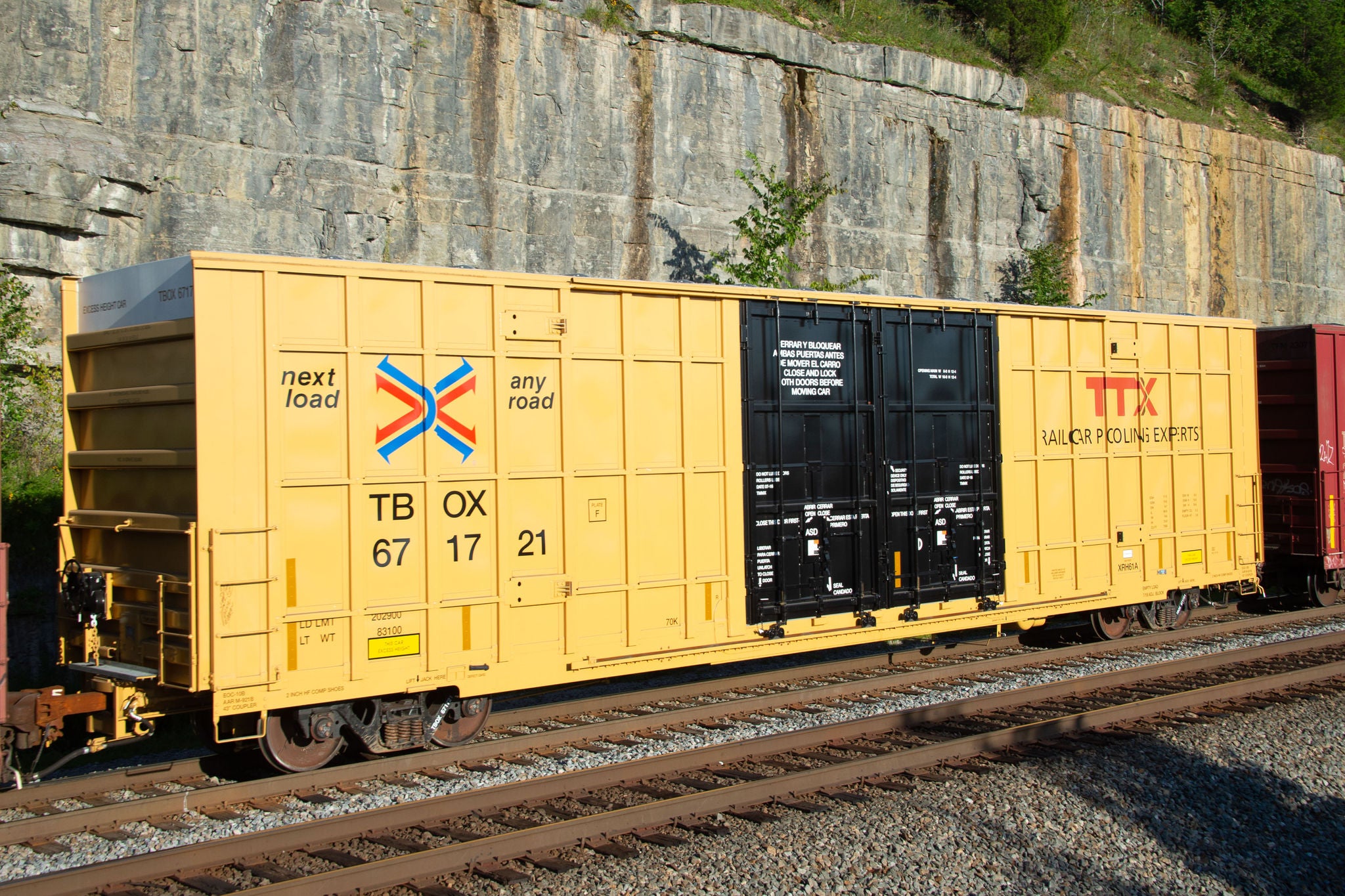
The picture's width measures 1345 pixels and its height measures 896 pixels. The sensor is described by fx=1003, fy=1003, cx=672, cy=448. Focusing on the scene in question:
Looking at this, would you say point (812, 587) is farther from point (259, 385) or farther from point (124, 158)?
point (124, 158)

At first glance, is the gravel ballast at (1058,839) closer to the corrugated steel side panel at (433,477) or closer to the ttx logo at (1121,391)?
the corrugated steel side panel at (433,477)

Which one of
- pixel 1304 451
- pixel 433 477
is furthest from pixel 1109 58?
pixel 433 477

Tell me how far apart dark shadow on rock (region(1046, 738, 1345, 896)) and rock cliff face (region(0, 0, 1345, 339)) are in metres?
12.7

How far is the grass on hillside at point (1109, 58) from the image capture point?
24938 mm

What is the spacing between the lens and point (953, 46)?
87.4ft

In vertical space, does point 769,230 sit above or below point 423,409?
above

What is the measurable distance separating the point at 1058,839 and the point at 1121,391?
7277 millimetres

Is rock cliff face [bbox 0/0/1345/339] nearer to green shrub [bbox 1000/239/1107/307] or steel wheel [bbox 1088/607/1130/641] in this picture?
green shrub [bbox 1000/239/1107/307]

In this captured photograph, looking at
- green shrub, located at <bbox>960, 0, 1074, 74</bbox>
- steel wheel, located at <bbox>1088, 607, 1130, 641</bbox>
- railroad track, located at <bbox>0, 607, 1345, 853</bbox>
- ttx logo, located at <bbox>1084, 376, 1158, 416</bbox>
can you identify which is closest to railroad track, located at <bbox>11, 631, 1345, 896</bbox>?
railroad track, located at <bbox>0, 607, 1345, 853</bbox>

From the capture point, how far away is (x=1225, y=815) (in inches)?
278

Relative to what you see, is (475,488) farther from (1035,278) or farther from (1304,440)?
(1035,278)

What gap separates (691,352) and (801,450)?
5.02 feet

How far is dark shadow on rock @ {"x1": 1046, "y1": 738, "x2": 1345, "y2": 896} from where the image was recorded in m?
6.13

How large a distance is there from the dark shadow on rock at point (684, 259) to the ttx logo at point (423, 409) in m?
11.3
